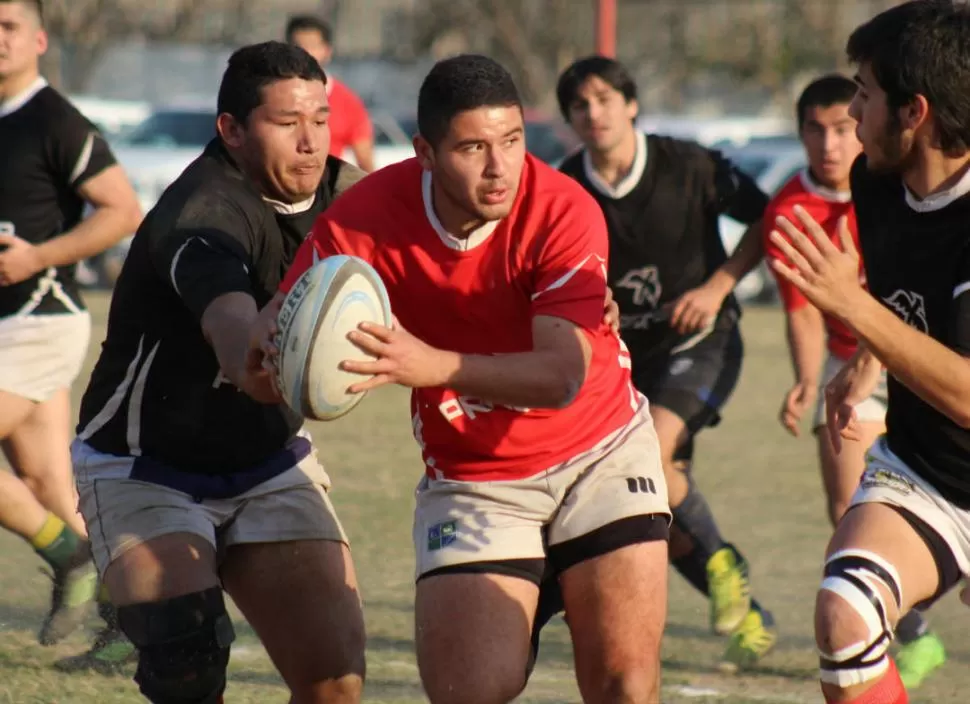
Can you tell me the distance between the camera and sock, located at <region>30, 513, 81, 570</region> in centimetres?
642

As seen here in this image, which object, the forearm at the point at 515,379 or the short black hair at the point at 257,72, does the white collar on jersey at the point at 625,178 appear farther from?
the forearm at the point at 515,379

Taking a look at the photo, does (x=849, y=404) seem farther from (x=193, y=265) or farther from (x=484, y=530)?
(x=193, y=265)

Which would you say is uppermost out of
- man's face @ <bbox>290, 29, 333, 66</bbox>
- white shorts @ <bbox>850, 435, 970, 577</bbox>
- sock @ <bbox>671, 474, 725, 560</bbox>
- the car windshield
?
man's face @ <bbox>290, 29, 333, 66</bbox>

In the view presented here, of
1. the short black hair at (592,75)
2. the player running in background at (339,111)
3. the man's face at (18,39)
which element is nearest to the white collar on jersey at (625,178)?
the short black hair at (592,75)

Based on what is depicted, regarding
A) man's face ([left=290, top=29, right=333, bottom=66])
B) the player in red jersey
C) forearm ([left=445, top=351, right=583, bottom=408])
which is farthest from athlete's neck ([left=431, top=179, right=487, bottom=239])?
man's face ([left=290, top=29, right=333, bottom=66])

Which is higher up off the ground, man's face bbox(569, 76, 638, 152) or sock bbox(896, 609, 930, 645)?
man's face bbox(569, 76, 638, 152)

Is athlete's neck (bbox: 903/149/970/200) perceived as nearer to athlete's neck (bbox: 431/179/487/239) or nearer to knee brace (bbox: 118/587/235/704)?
athlete's neck (bbox: 431/179/487/239)

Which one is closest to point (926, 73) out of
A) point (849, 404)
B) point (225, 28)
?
point (849, 404)

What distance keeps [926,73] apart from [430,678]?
6.59ft

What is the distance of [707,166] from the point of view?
284 inches

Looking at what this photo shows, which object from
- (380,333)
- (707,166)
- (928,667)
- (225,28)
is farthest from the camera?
(225,28)

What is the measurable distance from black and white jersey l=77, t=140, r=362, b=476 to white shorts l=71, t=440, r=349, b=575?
0.21 ft

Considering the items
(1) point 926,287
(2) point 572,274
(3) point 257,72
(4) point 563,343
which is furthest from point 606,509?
(3) point 257,72

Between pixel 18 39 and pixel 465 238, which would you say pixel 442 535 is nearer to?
pixel 465 238
